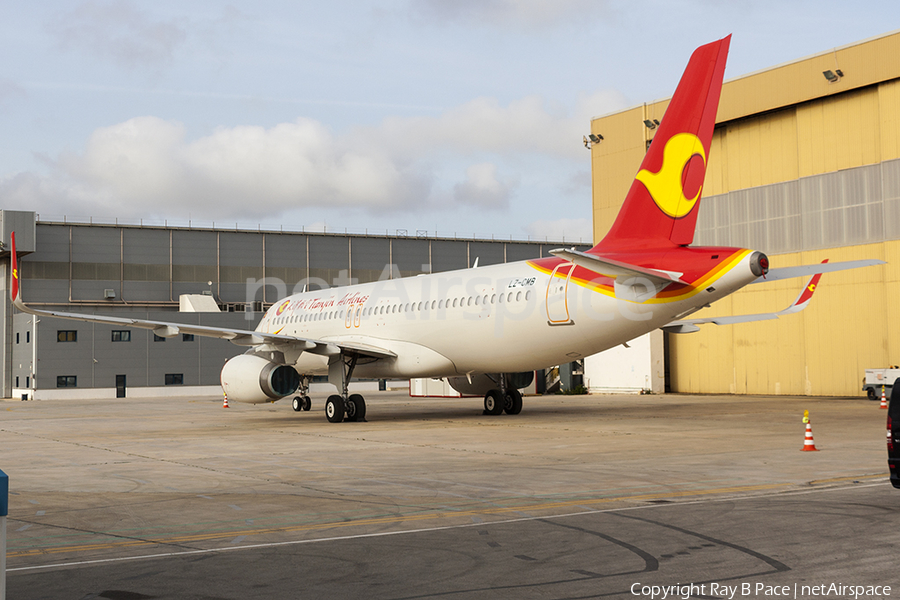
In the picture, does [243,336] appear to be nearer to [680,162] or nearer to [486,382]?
[486,382]

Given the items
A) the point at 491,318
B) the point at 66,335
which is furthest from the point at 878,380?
the point at 66,335

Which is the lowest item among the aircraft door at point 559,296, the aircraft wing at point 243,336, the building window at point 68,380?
the building window at point 68,380

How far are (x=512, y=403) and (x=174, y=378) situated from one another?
127 ft

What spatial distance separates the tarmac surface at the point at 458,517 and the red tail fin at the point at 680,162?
4.58m

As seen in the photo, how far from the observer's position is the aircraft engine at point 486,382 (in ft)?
89.6

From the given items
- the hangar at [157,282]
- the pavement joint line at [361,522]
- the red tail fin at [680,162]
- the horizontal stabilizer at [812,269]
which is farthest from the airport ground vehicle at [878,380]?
the hangar at [157,282]

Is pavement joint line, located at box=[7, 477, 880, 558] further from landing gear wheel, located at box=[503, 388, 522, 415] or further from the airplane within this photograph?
landing gear wheel, located at box=[503, 388, 522, 415]

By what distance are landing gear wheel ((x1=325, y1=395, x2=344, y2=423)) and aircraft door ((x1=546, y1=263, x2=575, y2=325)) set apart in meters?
7.02

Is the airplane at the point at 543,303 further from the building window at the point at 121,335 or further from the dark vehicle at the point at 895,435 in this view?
the building window at the point at 121,335

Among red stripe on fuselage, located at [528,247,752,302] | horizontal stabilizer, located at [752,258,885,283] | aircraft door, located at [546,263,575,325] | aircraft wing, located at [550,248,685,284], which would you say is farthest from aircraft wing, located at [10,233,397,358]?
horizontal stabilizer, located at [752,258,885,283]

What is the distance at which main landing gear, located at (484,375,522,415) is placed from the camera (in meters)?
26.9

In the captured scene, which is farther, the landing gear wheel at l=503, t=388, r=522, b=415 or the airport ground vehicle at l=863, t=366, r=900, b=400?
the airport ground vehicle at l=863, t=366, r=900, b=400

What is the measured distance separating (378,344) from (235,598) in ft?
66.7

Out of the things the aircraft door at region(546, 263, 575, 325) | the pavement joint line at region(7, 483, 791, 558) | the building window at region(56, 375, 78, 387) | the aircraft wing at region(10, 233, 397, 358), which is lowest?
the pavement joint line at region(7, 483, 791, 558)
